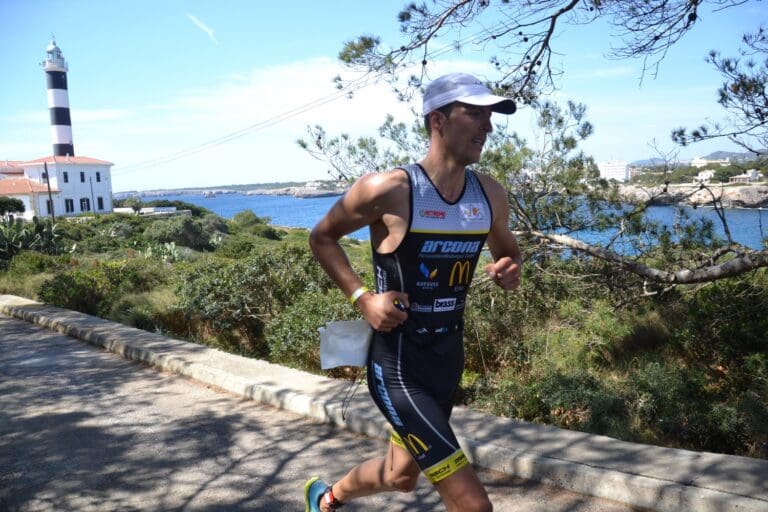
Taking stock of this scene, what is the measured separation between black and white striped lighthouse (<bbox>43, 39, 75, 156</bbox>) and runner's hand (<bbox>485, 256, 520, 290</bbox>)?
91305 mm

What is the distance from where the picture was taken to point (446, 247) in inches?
105

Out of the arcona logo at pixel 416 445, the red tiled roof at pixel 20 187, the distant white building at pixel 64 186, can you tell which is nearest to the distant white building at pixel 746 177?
the arcona logo at pixel 416 445

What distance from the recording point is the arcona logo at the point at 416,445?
2584mm

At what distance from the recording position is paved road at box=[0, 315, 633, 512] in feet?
13.0

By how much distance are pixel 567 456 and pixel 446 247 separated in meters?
1.99

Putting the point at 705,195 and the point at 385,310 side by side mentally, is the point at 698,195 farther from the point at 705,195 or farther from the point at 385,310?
the point at 385,310

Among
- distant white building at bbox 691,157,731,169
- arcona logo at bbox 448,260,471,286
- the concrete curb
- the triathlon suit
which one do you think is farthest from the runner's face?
distant white building at bbox 691,157,731,169

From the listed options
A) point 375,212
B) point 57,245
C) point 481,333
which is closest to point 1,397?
point 481,333

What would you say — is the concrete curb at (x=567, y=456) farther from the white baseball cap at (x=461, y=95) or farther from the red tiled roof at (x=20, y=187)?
the red tiled roof at (x=20, y=187)

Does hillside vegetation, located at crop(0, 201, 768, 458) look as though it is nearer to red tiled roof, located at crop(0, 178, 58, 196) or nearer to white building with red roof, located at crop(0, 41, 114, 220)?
red tiled roof, located at crop(0, 178, 58, 196)

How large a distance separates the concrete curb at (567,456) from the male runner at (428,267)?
2.36 ft

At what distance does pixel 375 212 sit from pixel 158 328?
7968mm

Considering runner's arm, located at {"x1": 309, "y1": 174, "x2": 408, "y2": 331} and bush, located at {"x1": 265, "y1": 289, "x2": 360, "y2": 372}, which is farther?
bush, located at {"x1": 265, "y1": 289, "x2": 360, "y2": 372}

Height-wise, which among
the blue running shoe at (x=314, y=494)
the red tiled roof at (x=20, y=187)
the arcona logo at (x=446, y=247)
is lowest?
the blue running shoe at (x=314, y=494)
